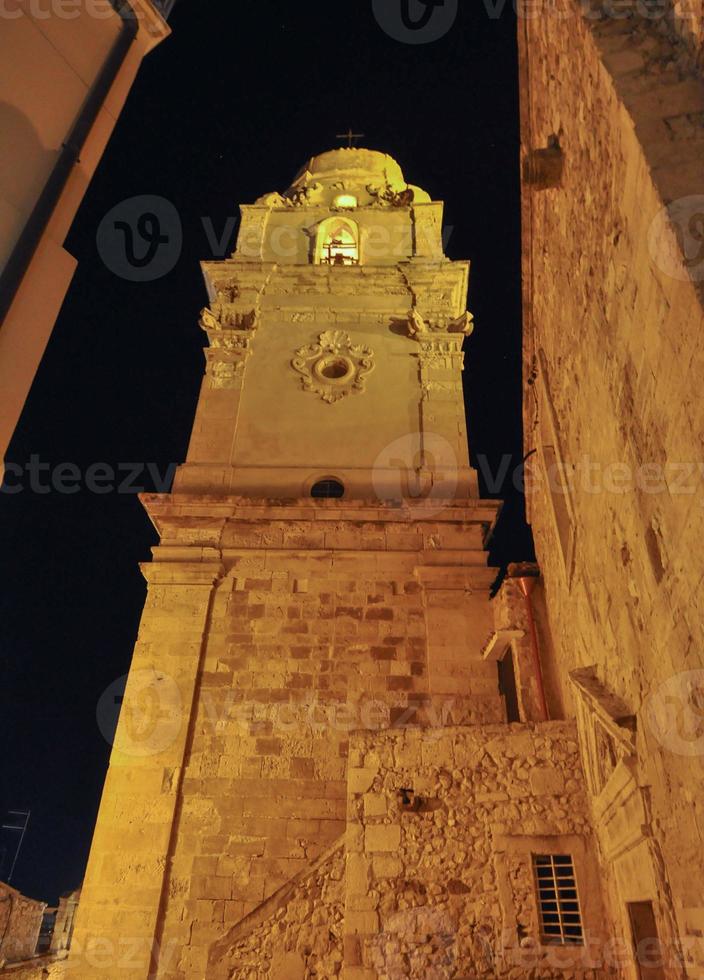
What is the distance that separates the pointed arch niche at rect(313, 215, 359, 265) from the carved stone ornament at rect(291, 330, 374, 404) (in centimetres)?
310

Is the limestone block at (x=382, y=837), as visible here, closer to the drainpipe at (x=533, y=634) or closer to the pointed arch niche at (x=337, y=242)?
the drainpipe at (x=533, y=634)

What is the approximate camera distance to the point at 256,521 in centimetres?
1216

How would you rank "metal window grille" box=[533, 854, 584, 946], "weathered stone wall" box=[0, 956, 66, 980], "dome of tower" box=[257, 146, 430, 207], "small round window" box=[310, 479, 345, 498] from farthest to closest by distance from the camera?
"dome of tower" box=[257, 146, 430, 207]
"weathered stone wall" box=[0, 956, 66, 980]
"small round window" box=[310, 479, 345, 498]
"metal window grille" box=[533, 854, 584, 946]

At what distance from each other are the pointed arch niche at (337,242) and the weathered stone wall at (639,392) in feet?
35.1

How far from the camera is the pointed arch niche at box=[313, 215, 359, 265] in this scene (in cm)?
1698

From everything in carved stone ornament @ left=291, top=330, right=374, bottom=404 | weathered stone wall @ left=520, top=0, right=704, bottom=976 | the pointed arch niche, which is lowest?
weathered stone wall @ left=520, top=0, right=704, bottom=976

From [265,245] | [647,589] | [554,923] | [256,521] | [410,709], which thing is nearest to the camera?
[647,589]

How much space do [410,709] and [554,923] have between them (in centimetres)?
428

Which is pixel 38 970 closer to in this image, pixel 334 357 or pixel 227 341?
pixel 227 341

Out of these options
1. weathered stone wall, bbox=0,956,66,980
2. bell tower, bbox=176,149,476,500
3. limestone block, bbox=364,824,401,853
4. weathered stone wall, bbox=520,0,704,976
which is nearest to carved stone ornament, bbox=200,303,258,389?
bell tower, bbox=176,149,476,500

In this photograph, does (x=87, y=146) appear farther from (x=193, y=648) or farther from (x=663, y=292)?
(x=193, y=648)

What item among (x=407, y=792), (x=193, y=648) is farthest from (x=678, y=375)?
(x=193, y=648)

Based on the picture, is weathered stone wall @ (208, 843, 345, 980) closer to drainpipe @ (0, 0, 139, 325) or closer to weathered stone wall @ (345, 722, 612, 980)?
weathered stone wall @ (345, 722, 612, 980)

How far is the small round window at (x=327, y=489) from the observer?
1298 cm
